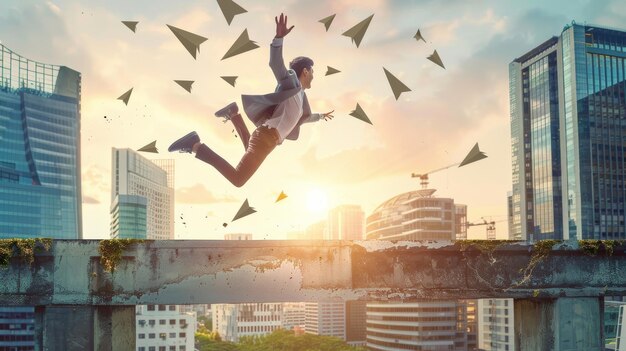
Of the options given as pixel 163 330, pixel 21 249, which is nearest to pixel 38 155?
pixel 163 330

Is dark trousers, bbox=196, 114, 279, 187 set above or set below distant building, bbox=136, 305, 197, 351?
above

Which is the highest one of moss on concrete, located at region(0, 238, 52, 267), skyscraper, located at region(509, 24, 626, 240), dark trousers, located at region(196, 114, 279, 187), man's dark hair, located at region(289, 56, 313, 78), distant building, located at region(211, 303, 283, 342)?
skyscraper, located at region(509, 24, 626, 240)

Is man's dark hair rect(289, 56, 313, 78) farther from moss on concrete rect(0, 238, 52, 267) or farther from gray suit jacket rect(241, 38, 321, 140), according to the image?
moss on concrete rect(0, 238, 52, 267)

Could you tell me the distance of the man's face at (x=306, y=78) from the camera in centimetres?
747

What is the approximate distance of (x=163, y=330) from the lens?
96125 millimetres

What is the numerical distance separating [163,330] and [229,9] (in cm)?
9631

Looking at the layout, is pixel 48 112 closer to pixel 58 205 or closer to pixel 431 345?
pixel 58 205

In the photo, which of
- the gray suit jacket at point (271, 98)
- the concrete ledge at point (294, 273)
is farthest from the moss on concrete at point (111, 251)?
the gray suit jacket at point (271, 98)

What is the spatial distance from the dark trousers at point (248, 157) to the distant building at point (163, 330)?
307 ft

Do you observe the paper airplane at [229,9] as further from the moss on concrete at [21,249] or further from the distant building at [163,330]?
the distant building at [163,330]

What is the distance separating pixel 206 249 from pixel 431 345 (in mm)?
116070

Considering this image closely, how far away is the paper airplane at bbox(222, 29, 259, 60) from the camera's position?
6.78 m

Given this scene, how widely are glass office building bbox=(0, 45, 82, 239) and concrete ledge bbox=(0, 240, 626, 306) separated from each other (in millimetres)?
129027

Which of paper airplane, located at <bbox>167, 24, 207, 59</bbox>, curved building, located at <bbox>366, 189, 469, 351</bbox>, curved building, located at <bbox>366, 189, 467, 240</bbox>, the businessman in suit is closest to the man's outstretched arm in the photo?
the businessman in suit
